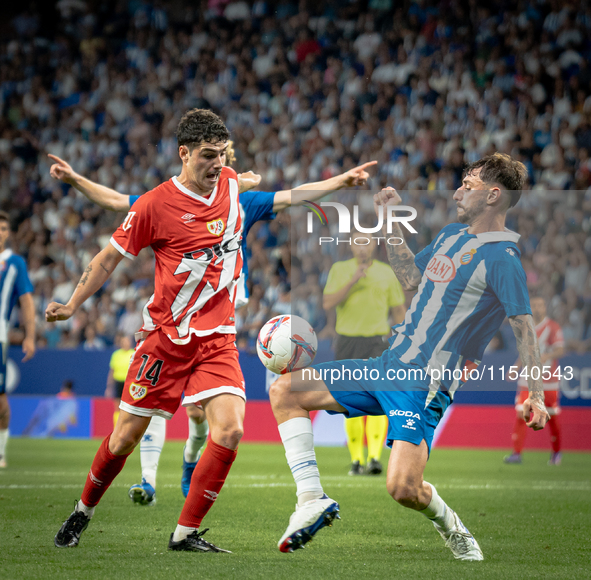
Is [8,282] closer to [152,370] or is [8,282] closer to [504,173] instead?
[152,370]

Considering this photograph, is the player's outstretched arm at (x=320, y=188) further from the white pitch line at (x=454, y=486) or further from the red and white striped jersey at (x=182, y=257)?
the white pitch line at (x=454, y=486)

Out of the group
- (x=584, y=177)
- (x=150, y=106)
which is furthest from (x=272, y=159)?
(x=584, y=177)

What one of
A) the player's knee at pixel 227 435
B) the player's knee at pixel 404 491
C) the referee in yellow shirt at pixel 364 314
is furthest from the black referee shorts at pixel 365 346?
the player's knee at pixel 404 491

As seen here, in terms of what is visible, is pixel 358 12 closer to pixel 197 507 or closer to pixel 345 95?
pixel 345 95

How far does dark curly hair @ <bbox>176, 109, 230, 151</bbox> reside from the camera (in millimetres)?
4453

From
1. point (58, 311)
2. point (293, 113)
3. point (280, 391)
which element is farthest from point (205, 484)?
point (293, 113)

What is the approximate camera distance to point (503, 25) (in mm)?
16266

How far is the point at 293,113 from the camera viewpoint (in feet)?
58.5

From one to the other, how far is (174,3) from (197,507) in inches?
755

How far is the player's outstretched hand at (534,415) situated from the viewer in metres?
3.84

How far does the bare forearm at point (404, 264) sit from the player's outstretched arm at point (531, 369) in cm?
76

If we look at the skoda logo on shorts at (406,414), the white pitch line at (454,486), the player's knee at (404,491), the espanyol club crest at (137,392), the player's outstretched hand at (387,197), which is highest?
the player's outstretched hand at (387,197)

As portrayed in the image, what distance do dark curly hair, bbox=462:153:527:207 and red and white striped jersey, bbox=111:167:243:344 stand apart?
A: 1469mm

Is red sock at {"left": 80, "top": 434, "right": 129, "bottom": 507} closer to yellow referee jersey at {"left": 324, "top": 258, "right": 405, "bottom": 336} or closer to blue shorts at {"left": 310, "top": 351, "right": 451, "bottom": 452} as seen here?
blue shorts at {"left": 310, "top": 351, "right": 451, "bottom": 452}
